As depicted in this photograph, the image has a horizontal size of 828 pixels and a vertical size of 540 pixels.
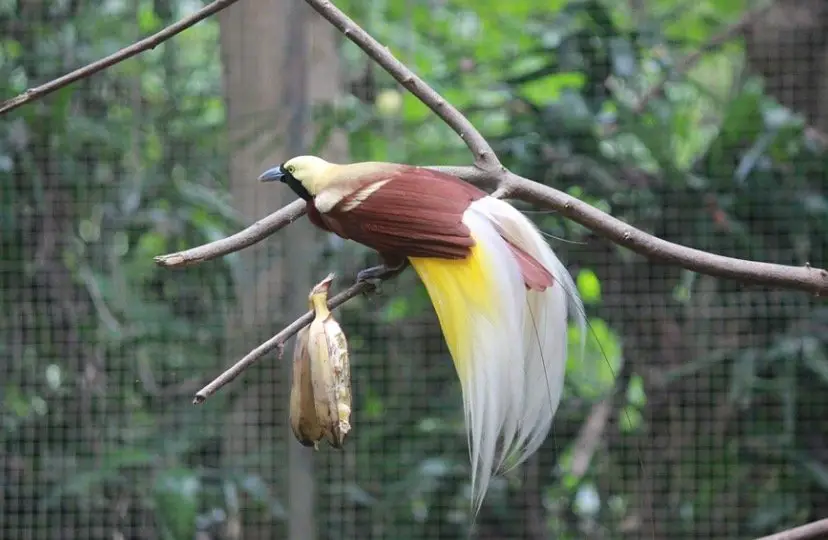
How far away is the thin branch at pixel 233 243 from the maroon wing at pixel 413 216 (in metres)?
0.06

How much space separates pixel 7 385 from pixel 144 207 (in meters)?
0.31

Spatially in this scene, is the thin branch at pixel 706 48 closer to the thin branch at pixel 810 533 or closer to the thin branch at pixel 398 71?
the thin branch at pixel 398 71

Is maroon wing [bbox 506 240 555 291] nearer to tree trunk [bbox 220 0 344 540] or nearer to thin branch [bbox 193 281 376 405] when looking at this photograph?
thin branch [bbox 193 281 376 405]

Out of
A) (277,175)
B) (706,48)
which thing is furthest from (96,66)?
(706,48)

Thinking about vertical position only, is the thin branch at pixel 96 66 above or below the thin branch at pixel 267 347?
above

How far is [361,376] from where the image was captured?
1.44 metres

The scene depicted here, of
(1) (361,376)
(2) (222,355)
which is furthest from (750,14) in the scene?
(2) (222,355)

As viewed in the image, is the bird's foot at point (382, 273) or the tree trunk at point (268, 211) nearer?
the bird's foot at point (382, 273)

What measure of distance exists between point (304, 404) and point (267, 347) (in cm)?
5

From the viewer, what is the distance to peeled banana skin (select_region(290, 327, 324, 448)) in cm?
62

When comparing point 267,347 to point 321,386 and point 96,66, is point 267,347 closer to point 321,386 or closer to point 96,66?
point 321,386

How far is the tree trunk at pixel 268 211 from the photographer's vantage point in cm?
141

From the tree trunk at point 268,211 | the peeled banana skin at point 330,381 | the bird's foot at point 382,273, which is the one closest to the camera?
the peeled banana skin at point 330,381

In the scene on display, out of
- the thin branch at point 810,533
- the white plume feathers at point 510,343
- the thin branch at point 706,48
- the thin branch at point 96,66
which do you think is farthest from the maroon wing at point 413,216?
the thin branch at point 706,48
